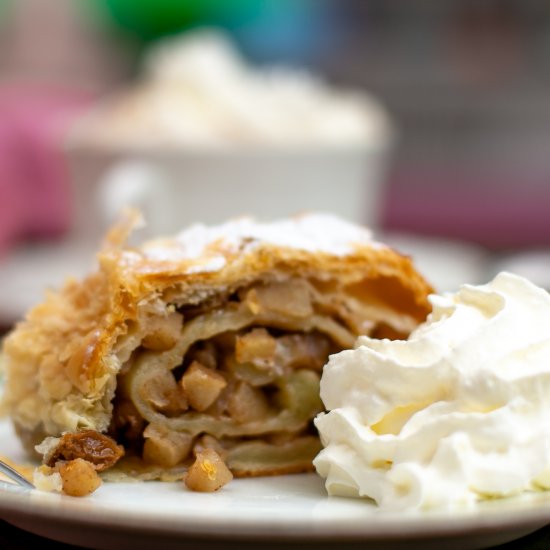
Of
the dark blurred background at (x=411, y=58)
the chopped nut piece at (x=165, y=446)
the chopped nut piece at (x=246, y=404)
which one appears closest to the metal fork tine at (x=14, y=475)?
the chopped nut piece at (x=165, y=446)

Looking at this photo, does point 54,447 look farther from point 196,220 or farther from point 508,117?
point 508,117

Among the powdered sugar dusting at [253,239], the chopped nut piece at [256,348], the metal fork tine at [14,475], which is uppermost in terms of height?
the powdered sugar dusting at [253,239]

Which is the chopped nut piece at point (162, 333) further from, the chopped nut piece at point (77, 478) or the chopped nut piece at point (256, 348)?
the chopped nut piece at point (77, 478)

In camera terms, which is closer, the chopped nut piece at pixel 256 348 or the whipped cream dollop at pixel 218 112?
the chopped nut piece at pixel 256 348

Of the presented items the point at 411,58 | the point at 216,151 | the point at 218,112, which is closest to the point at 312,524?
the point at 216,151

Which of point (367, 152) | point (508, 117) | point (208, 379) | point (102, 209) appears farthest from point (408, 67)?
point (208, 379)

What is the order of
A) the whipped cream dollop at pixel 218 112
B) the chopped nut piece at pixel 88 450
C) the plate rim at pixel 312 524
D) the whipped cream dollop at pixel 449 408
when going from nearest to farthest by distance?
the plate rim at pixel 312 524 → the whipped cream dollop at pixel 449 408 → the chopped nut piece at pixel 88 450 → the whipped cream dollop at pixel 218 112
